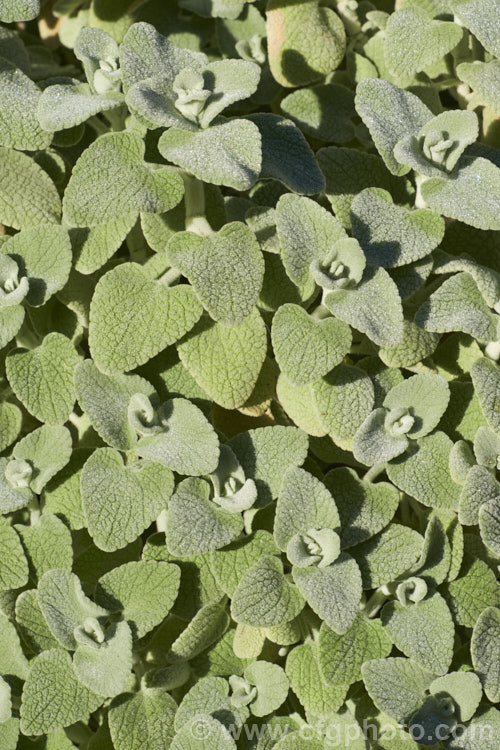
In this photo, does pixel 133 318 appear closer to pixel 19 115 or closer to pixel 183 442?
pixel 183 442

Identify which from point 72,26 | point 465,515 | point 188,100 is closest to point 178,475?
point 465,515

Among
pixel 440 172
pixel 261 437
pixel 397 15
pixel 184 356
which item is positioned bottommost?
pixel 261 437

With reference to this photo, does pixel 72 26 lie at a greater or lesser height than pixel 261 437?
greater

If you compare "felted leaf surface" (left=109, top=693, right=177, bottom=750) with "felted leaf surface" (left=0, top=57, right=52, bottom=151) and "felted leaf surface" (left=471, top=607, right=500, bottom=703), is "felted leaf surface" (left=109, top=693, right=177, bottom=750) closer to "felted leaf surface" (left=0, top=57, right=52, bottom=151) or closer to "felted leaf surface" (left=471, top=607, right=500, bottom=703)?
"felted leaf surface" (left=471, top=607, right=500, bottom=703)

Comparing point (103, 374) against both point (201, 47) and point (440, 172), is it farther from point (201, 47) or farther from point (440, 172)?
point (201, 47)

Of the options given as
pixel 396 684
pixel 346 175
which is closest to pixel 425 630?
pixel 396 684

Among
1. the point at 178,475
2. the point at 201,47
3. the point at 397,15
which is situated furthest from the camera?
the point at 201,47
